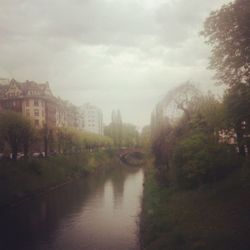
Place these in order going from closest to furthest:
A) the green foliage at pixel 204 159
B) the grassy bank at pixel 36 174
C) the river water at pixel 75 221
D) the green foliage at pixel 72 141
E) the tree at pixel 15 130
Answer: the river water at pixel 75 221 → the green foliage at pixel 204 159 → the grassy bank at pixel 36 174 → the tree at pixel 15 130 → the green foliage at pixel 72 141

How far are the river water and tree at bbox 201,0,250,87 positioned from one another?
50.7ft

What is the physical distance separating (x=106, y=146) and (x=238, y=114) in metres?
119

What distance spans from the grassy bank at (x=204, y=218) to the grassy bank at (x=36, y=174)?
22.7 metres

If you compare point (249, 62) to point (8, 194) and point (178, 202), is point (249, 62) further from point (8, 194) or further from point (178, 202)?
point (8, 194)

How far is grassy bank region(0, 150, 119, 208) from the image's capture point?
51875mm

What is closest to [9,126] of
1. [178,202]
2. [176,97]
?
[176,97]

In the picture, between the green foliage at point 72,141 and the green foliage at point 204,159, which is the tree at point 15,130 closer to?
the green foliage at point 72,141

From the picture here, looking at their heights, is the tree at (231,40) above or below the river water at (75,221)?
above

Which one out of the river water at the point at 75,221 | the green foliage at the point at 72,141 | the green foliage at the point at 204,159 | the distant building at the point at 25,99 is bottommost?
the river water at the point at 75,221

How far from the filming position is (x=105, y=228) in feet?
122

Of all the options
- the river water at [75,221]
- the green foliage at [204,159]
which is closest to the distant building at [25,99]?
the river water at [75,221]

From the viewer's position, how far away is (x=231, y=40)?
22016 mm

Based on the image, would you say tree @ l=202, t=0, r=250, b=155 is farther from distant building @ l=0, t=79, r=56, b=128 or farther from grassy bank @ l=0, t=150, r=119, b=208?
distant building @ l=0, t=79, r=56, b=128

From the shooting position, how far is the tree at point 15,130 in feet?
209
